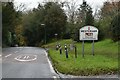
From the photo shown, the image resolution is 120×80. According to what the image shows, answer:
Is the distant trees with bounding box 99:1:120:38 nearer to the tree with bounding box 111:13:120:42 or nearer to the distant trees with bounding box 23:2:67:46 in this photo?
the tree with bounding box 111:13:120:42

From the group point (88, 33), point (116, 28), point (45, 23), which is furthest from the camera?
point (45, 23)

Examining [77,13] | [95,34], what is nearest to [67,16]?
[77,13]

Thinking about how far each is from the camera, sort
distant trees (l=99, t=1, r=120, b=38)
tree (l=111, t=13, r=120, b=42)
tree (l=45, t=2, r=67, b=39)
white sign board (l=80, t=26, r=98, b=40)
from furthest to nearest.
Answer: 1. tree (l=45, t=2, r=67, b=39)
2. distant trees (l=99, t=1, r=120, b=38)
3. tree (l=111, t=13, r=120, b=42)
4. white sign board (l=80, t=26, r=98, b=40)

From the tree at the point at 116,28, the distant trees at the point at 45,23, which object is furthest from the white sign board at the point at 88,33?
the distant trees at the point at 45,23

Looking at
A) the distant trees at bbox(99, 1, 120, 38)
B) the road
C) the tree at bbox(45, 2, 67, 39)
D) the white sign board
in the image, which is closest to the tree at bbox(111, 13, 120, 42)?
the distant trees at bbox(99, 1, 120, 38)

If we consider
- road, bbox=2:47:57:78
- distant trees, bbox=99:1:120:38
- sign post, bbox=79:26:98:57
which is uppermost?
distant trees, bbox=99:1:120:38

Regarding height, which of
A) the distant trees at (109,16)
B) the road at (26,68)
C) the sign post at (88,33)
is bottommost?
the road at (26,68)

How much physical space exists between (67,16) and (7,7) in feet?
99.5

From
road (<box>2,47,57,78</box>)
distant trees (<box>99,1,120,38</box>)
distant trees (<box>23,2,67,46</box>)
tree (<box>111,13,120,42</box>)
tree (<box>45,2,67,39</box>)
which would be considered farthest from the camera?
distant trees (<box>23,2,67,46</box>)

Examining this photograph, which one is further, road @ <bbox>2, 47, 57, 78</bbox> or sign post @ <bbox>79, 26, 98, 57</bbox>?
sign post @ <bbox>79, 26, 98, 57</bbox>

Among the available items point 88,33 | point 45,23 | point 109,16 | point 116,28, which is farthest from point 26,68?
point 45,23

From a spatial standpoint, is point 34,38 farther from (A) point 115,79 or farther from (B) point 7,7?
(A) point 115,79

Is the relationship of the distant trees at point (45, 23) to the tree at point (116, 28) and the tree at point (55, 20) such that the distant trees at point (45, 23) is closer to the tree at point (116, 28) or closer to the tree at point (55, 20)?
the tree at point (55, 20)

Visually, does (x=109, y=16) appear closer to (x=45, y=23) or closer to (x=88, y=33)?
(x=45, y=23)
